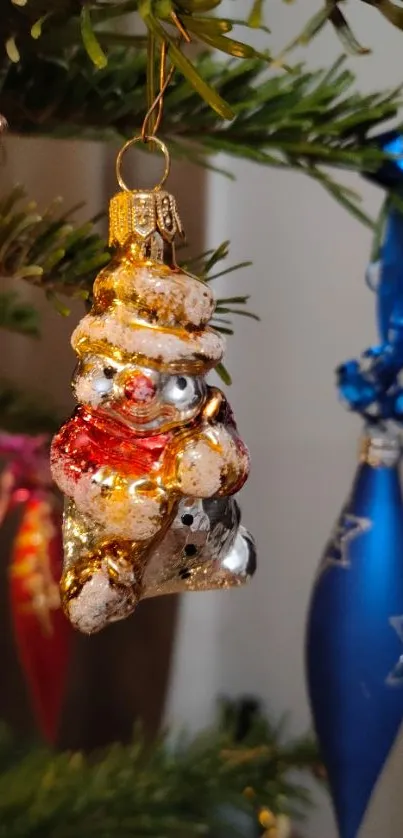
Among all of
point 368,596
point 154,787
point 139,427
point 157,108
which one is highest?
point 157,108

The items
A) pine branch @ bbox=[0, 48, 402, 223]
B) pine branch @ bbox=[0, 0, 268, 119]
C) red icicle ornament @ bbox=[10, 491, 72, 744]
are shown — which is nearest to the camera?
pine branch @ bbox=[0, 0, 268, 119]

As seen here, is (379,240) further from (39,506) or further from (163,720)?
(163,720)

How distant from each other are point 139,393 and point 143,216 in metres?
0.06

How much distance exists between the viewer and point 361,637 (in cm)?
40

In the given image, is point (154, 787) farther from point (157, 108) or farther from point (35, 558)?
point (157, 108)

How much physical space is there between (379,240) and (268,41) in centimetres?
34

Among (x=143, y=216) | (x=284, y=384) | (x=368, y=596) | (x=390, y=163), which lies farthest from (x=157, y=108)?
(x=284, y=384)

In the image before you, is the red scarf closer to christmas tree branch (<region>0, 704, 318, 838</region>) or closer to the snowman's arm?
the snowman's arm

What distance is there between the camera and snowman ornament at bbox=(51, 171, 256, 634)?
25 centimetres

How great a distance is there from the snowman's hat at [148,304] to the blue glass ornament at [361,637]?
191 mm

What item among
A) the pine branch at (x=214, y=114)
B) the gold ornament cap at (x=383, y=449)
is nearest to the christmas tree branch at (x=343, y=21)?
the pine branch at (x=214, y=114)

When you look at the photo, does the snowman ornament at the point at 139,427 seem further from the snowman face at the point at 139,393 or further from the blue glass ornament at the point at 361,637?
the blue glass ornament at the point at 361,637

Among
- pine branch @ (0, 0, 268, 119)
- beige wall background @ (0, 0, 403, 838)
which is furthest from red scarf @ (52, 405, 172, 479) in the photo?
beige wall background @ (0, 0, 403, 838)

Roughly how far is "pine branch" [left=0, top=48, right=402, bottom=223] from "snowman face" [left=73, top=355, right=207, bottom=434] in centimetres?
13
